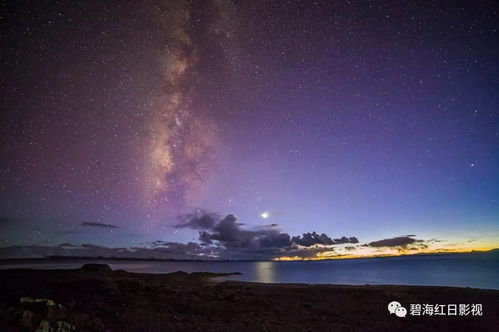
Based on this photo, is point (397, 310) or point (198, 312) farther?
point (397, 310)

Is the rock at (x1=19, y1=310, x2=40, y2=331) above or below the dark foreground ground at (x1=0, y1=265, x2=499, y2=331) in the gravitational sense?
above

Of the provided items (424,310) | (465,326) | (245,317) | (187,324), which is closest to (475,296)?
(424,310)

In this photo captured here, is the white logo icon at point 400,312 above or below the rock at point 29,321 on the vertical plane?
below

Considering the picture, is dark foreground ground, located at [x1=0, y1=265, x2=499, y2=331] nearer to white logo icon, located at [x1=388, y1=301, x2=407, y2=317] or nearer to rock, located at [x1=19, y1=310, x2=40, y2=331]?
rock, located at [x1=19, y1=310, x2=40, y2=331]

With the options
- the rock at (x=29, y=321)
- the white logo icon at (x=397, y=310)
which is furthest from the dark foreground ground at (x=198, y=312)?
the white logo icon at (x=397, y=310)

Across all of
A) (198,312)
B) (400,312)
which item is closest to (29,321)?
(198,312)

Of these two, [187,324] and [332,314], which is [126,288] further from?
[332,314]

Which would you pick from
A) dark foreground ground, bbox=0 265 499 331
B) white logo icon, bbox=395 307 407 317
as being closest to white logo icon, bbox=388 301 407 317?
white logo icon, bbox=395 307 407 317

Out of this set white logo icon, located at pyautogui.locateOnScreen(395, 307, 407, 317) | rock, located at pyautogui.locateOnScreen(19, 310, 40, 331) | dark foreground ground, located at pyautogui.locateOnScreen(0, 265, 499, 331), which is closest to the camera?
rock, located at pyautogui.locateOnScreen(19, 310, 40, 331)

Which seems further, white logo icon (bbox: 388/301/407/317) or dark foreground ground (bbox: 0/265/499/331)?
white logo icon (bbox: 388/301/407/317)

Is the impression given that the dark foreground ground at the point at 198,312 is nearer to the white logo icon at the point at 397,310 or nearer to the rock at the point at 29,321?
the rock at the point at 29,321

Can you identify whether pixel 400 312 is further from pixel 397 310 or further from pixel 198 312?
pixel 198 312

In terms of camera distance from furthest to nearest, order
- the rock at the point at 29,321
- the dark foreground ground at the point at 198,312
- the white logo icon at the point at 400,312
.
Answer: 1. the white logo icon at the point at 400,312
2. the dark foreground ground at the point at 198,312
3. the rock at the point at 29,321

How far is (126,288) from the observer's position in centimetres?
2730
